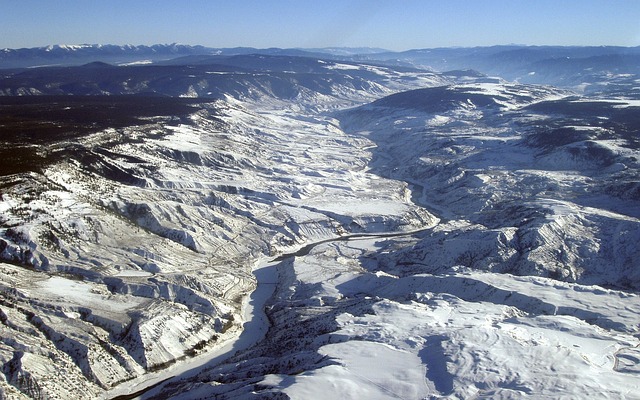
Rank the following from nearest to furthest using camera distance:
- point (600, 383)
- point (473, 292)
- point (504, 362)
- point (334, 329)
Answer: point (600, 383) < point (504, 362) < point (334, 329) < point (473, 292)

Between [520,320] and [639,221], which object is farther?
[639,221]

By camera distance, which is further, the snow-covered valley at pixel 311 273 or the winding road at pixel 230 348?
the winding road at pixel 230 348

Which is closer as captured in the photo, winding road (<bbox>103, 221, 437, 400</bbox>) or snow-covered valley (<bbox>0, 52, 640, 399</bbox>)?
snow-covered valley (<bbox>0, 52, 640, 399</bbox>)

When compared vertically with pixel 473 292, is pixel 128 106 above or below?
above

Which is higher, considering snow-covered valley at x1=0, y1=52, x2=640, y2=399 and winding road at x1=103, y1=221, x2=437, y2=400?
snow-covered valley at x1=0, y1=52, x2=640, y2=399

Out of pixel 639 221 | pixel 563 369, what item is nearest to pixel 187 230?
pixel 563 369

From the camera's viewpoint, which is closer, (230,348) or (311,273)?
(230,348)

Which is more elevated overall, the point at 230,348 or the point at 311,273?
the point at 311,273

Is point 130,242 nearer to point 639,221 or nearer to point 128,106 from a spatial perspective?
point 639,221
